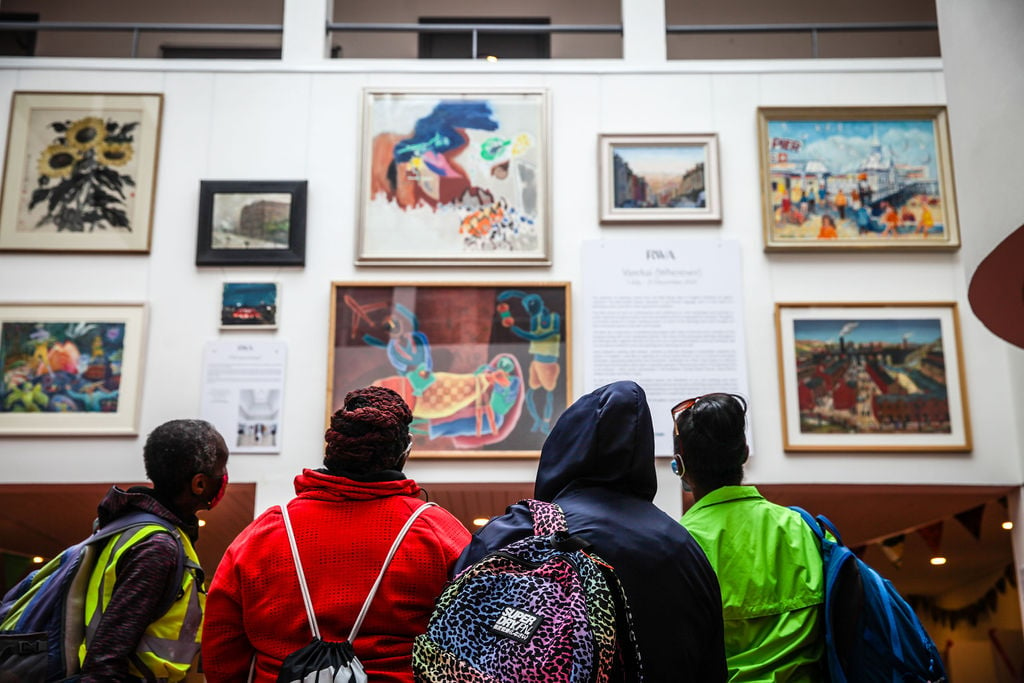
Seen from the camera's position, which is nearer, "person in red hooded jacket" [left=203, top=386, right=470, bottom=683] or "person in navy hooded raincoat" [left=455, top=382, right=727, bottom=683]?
"person in navy hooded raincoat" [left=455, top=382, right=727, bottom=683]

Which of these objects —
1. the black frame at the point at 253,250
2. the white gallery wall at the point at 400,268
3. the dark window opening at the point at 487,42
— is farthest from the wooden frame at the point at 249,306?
the dark window opening at the point at 487,42

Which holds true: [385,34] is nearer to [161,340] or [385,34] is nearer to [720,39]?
[720,39]

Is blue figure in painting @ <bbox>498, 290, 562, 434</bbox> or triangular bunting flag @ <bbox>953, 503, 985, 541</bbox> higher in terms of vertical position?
blue figure in painting @ <bbox>498, 290, 562, 434</bbox>

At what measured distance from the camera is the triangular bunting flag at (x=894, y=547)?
28.8 ft

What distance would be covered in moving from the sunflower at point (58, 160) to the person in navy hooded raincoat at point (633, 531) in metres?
5.50

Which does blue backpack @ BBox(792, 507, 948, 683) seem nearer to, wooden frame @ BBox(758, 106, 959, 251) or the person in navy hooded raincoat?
the person in navy hooded raincoat

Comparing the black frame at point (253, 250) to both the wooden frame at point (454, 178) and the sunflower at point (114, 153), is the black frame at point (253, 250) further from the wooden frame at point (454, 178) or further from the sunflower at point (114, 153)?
the sunflower at point (114, 153)

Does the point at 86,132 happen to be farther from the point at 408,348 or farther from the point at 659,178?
the point at 659,178

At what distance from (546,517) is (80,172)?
5735 millimetres

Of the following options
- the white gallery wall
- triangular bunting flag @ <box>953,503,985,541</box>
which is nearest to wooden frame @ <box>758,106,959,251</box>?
the white gallery wall

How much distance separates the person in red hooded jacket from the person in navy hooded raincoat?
0.22 meters

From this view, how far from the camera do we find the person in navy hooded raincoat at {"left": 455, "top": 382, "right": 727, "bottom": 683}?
92.4 inches

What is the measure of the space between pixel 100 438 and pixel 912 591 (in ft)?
33.0

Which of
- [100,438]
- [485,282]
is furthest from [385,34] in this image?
[100,438]
